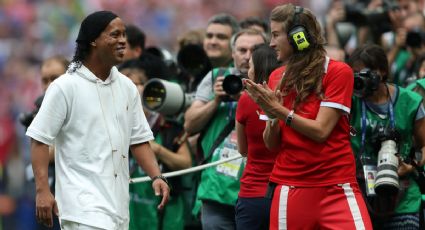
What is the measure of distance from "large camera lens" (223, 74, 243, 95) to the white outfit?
1.61 meters

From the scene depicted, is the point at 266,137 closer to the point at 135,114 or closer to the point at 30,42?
the point at 135,114

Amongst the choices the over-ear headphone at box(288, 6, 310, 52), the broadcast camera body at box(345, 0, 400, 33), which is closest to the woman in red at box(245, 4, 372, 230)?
the over-ear headphone at box(288, 6, 310, 52)

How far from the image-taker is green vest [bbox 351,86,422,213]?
8984 millimetres

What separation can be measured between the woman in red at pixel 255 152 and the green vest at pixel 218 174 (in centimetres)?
72

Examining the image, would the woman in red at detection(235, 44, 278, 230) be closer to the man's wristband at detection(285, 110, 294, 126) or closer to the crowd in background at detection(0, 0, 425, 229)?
the man's wristband at detection(285, 110, 294, 126)

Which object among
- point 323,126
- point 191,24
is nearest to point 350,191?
point 323,126

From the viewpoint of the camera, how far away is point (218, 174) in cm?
955

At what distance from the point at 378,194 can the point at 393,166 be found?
226 mm

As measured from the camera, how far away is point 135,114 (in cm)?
805

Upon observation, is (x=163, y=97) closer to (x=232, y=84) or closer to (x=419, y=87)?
(x=232, y=84)

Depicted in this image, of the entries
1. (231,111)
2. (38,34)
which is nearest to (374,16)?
(231,111)

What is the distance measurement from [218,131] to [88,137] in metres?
2.26

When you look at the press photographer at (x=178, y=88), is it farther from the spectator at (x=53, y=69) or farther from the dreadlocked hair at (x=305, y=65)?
the dreadlocked hair at (x=305, y=65)

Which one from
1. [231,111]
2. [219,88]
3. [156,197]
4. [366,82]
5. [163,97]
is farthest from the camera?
[156,197]
